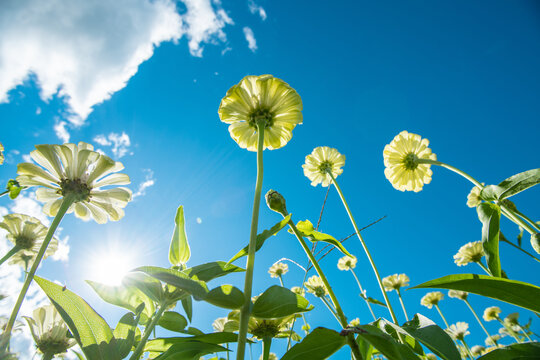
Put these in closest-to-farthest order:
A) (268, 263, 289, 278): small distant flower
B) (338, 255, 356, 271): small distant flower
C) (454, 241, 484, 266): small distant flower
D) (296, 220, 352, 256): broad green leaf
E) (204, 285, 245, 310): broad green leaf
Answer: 1. (204, 285, 245, 310): broad green leaf
2. (296, 220, 352, 256): broad green leaf
3. (454, 241, 484, 266): small distant flower
4. (338, 255, 356, 271): small distant flower
5. (268, 263, 289, 278): small distant flower

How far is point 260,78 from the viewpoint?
3.24 feet

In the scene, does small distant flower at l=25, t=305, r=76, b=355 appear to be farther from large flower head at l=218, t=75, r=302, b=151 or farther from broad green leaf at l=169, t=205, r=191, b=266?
large flower head at l=218, t=75, r=302, b=151

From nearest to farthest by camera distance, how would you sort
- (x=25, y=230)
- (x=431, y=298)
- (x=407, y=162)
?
1. (x=25, y=230)
2. (x=407, y=162)
3. (x=431, y=298)

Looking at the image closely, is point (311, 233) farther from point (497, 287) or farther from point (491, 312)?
point (491, 312)

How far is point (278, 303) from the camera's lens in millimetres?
588

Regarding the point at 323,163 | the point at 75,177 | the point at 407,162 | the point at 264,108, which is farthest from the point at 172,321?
the point at 323,163

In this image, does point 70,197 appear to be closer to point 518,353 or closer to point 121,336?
point 121,336

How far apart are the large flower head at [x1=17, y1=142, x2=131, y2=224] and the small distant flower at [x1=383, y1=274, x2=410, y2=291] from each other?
10.9ft

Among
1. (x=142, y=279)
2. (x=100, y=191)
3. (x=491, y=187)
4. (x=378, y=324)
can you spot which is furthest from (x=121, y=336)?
(x=491, y=187)

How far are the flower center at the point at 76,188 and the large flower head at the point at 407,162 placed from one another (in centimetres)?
160

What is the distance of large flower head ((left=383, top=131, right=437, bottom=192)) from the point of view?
5.81 ft

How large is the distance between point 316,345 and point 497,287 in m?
0.32

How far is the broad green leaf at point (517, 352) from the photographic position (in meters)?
0.45

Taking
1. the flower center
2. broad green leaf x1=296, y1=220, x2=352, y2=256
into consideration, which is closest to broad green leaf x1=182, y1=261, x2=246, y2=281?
broad green leaf x1=296, y1=220, x2=352, y2=256
